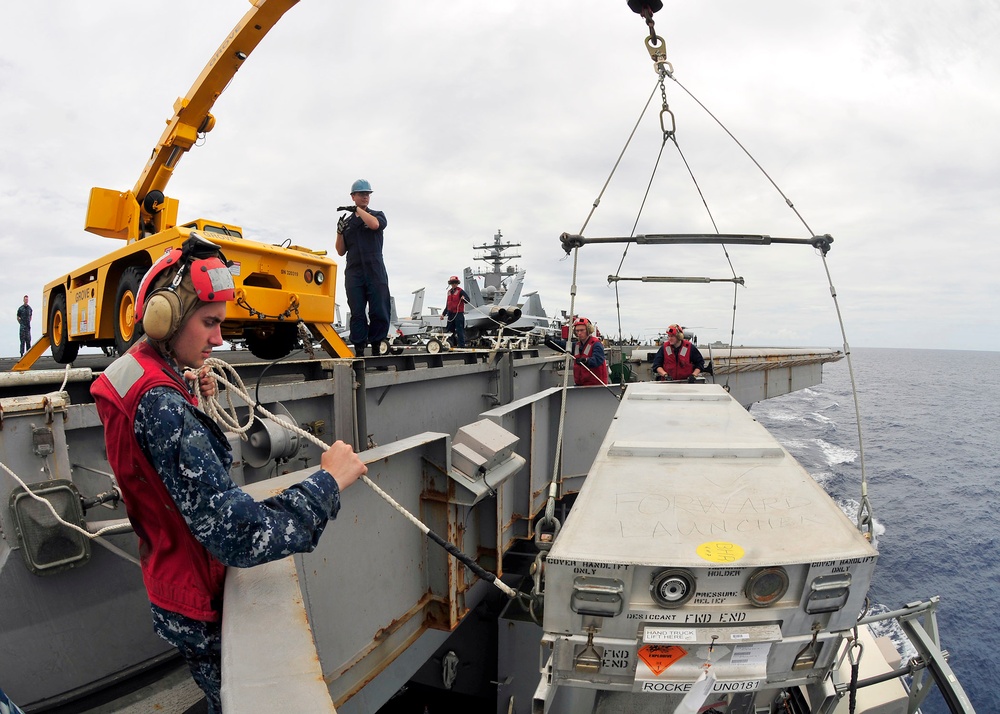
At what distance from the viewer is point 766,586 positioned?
2084 millimetres

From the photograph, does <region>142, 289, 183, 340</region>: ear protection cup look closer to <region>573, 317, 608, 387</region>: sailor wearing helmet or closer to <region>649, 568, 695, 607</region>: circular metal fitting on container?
<region>649, 568, 695, 607</region>: circular metal fitting on container

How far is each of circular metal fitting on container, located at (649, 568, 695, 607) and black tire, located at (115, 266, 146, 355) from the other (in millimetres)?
5001

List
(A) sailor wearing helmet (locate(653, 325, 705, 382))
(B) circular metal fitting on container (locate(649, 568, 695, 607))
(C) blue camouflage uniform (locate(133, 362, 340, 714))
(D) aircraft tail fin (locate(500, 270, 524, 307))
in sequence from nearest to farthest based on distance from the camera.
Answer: (C) blue camouflage uniform (locate(133, 362, 340, 714))
(B) circular metal fitting on container (locate(649, 568, 695, 607))
(A) sailor wearing helmet (locate(653, 325, 705, 382))
(D) aircraft tail fin (locate(500, 270, 524, 307))

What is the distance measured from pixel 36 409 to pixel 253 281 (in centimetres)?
279

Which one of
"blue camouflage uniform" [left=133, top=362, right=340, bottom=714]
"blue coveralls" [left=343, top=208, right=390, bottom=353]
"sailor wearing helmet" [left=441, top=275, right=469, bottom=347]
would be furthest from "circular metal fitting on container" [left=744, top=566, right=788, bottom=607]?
"sailor wearing helmet" [left=441, top=275, right=469, bottom=347]

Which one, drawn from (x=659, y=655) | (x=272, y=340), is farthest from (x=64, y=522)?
(x=272, y=340)

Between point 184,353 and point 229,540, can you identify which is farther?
point 184,353

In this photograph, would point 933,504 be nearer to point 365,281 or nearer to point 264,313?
point 365,281

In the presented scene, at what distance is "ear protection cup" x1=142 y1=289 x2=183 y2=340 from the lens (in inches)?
61.9

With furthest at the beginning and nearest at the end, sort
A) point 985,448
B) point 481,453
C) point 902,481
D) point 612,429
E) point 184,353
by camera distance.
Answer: point 985,448 → point 902,481 → point 612,429 → point 481,453 → point 184,353

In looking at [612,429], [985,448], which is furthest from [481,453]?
[985,448]

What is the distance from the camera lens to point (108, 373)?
1546mm

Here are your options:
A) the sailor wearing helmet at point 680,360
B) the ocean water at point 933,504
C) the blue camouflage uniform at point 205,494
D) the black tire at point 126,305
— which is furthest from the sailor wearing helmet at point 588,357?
the ocean water at point 933,504

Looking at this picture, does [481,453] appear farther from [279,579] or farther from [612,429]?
[279,579]
